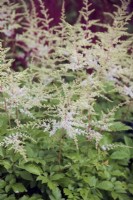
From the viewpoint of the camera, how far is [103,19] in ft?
17.2

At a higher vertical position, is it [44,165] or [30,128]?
[30,128]

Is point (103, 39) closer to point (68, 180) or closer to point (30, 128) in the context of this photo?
point (30, 128)

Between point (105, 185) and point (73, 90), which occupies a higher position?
point (73, 90)

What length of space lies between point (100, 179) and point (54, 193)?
40 cm

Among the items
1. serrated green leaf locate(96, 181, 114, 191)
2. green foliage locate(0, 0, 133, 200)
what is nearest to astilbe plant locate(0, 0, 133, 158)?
green foliage locate(0, 0, 133, 200)

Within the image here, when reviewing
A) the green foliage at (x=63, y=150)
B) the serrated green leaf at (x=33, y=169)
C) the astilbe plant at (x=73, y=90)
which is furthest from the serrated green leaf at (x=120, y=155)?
the serrated green leaf at (x=33, y=169)

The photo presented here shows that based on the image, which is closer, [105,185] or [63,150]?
[105,185]

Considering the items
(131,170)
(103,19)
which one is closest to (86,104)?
(131,170)

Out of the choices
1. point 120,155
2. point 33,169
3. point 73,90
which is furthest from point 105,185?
point 73,90

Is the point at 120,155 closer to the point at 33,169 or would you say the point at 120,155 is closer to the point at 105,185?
the point at 105,185

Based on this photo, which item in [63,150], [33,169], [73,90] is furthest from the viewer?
[63,150]

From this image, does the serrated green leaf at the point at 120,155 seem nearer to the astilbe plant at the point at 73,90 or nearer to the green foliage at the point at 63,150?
the green foliage at the point at 63,150

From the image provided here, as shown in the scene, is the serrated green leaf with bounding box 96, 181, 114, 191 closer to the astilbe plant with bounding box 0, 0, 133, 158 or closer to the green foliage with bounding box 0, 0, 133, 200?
the green foliage with bounding box 0, 0, 133, 200

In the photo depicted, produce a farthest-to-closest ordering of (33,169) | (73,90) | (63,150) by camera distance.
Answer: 1. (63,150)
2. (73,90)
3. (33,169)
